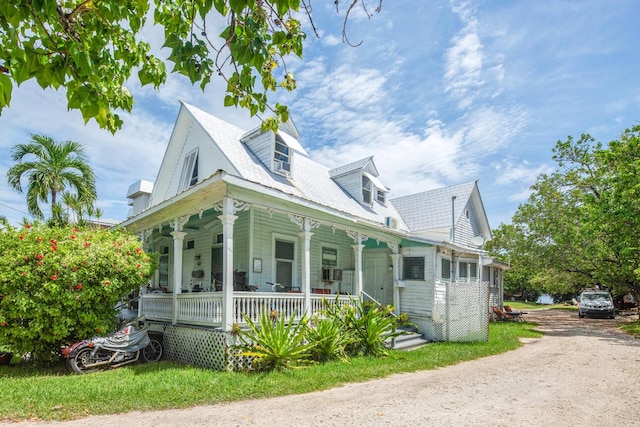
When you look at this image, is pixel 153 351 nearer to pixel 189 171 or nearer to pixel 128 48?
pixel 189 171

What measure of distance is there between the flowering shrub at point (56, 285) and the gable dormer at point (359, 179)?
10.3 m

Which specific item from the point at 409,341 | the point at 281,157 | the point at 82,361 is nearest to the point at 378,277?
the point at 409,341

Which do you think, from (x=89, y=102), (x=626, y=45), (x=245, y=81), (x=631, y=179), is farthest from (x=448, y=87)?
(x=631, y=179)

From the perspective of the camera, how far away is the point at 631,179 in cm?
1595

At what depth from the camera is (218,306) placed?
8.69 metres

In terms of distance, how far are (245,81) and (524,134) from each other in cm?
1283

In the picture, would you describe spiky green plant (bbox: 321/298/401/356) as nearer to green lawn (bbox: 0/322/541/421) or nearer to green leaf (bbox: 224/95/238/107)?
green lawn (bbox: 0/322/541/421)

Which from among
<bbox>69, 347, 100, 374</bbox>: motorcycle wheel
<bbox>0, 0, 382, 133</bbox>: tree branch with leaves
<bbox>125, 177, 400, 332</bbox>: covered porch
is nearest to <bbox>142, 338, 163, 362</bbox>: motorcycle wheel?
<bbox>125, 177, 400, 332</bbox>: covered porch

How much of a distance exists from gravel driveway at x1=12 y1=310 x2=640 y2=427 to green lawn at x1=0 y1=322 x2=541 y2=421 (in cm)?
31

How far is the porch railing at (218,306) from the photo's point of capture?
8.77 meters

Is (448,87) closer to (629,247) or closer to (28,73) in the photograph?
(28,73)

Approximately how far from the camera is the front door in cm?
1531

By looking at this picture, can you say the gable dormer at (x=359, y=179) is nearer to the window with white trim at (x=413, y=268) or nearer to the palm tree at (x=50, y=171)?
the window with white trim at (x=413, y=268)

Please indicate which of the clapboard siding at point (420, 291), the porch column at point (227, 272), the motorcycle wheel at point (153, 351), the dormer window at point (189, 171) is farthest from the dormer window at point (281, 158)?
the motorcycle wheel at point (153, 351)
